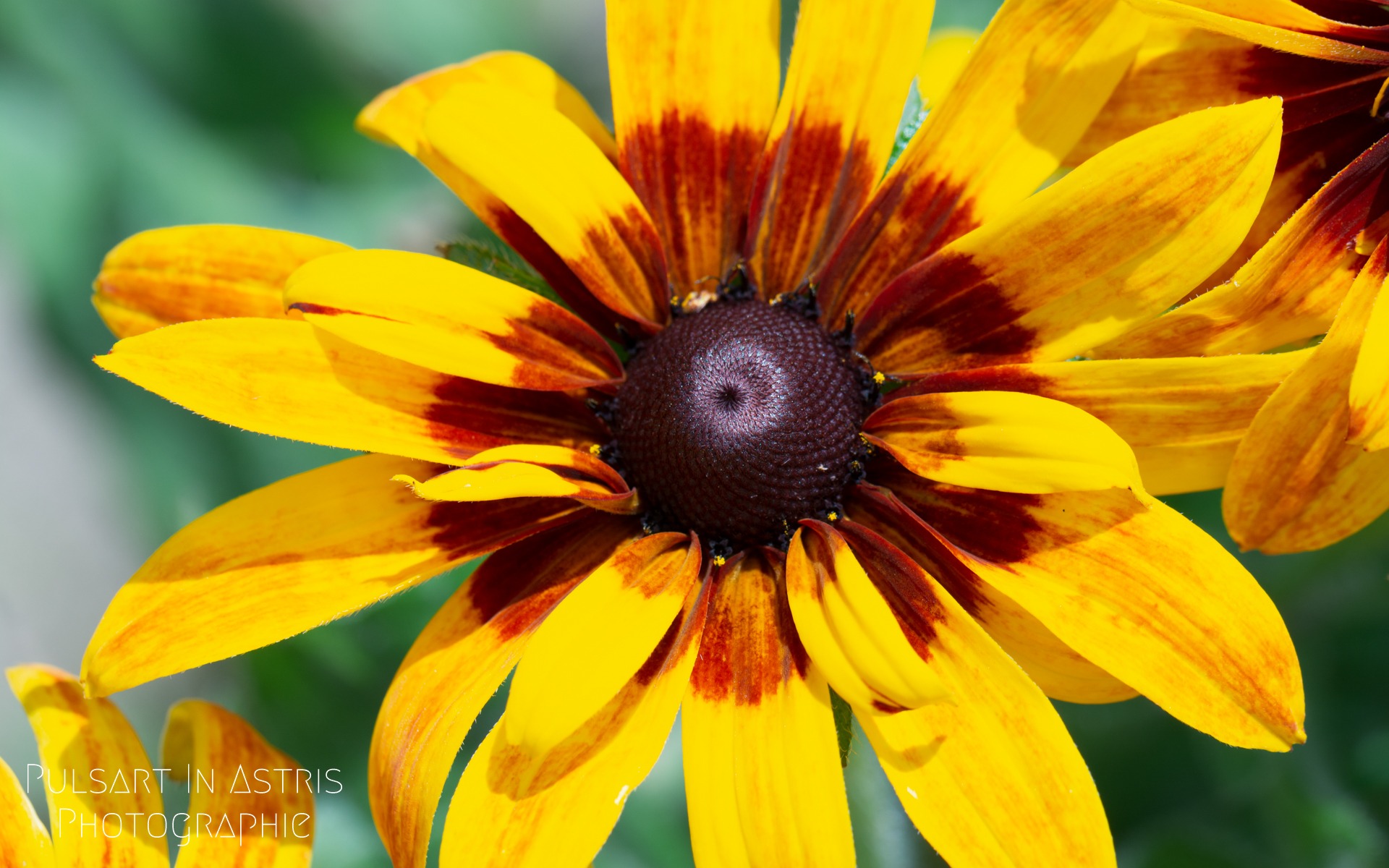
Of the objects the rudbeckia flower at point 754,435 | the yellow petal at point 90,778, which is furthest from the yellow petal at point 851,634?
the yellow petal at point 90,778

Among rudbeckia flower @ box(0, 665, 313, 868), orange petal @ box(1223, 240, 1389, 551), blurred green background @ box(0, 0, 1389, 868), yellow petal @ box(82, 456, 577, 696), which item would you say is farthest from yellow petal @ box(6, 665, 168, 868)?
orange petal @ box(1223, 240, 1389, 551)

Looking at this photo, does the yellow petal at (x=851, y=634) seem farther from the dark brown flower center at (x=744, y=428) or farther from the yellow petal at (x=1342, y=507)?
the yellow petal at (x=1342, y=507)

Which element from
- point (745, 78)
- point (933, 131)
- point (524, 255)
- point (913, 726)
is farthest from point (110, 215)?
point (913, 726)

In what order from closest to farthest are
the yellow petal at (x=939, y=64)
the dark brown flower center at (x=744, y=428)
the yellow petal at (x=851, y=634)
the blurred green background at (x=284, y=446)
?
the yellow petal at (x=851, y=634), the dark brown flower center at (x=744, y=428), the yellow petal at (x=939, y=64), the blurred green background at (x=284, y=446)

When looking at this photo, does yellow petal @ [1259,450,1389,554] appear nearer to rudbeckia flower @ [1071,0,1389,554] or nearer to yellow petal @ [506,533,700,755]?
rudbeckia flower @ [1071,0,1389,554]

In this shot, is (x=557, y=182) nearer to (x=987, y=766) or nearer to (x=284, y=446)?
(x=987, y=766)

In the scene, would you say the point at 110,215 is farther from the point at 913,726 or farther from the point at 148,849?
the point at 913,726
